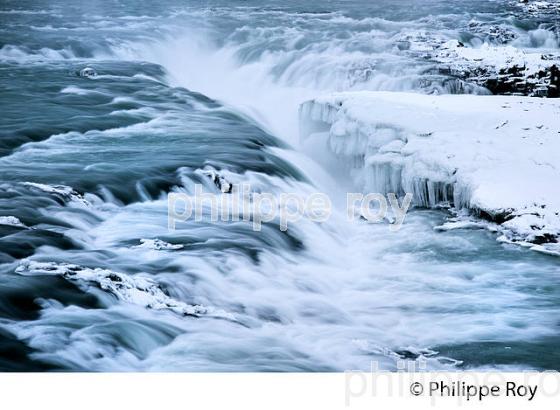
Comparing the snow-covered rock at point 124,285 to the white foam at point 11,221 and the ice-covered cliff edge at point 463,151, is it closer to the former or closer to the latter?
the white foam at point 11,221

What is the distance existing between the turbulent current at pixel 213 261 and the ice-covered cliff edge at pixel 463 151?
265 mm

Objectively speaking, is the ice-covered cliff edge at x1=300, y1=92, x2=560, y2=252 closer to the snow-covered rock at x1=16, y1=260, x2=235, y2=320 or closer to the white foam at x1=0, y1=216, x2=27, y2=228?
the snow-covered rock at x1=16, y1=260, x2=235, y2=320

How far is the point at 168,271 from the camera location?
5.25 metres

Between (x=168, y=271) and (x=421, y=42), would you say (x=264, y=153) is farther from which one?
(x=421, y=42)

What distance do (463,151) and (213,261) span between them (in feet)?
9.50

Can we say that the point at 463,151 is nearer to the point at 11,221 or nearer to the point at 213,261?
the point at 213,261

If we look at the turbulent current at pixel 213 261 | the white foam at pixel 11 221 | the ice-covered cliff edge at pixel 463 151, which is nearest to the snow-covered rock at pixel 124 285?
the turbulent current at pixel 213 261

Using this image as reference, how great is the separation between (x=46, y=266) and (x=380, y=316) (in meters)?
2.04

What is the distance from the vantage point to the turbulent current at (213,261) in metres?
4.40

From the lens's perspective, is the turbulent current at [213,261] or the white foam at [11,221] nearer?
the turbulent current at [213,261]

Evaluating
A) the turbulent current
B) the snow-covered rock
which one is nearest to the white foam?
the turbulent current

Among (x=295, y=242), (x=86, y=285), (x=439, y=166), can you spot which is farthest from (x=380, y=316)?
(x=439, y=166)

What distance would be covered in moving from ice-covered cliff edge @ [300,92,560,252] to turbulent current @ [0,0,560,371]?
265mm

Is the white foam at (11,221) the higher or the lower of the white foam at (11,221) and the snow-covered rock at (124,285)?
the higher
